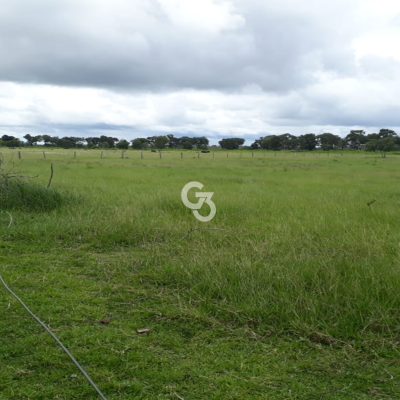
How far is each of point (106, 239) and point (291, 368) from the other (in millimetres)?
4161

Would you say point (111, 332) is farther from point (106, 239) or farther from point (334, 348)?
point (106, 239)


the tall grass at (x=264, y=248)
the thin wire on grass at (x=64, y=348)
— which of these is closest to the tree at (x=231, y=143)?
the tall grass at (x=264, y=248)

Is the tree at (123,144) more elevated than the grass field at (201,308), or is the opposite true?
the tree at (123,144)

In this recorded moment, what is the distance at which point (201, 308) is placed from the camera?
400 cm

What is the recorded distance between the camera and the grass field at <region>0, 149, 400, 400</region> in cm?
284

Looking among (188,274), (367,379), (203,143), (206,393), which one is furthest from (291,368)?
(203,143)

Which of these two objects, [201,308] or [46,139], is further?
[46,139]

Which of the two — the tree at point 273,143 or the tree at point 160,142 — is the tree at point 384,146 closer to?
the tree at point 273,143

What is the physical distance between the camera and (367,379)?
291 cm

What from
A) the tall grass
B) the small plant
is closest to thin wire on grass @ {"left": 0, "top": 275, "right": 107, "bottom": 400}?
the tall grass

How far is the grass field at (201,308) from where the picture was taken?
9.32 ft

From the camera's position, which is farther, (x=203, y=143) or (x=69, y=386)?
(x=203, y=143)

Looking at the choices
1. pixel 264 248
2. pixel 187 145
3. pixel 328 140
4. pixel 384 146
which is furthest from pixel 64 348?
pixel 328 140

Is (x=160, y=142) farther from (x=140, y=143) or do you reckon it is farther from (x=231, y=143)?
(x=231, y=143)
